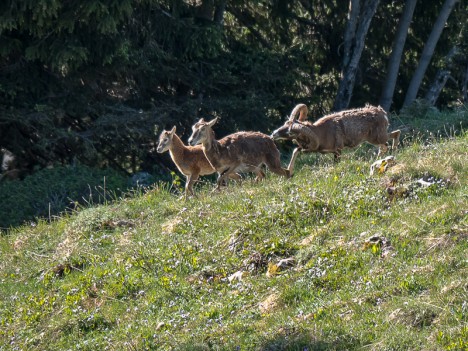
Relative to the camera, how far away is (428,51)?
27359mm

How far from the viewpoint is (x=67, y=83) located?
73.3 feet

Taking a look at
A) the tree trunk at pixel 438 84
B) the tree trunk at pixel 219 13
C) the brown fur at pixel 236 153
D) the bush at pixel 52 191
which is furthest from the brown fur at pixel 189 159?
the tree trunk at pixel 438 84

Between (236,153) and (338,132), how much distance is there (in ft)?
5.71

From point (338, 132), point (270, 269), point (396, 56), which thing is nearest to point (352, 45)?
point (396, 56)

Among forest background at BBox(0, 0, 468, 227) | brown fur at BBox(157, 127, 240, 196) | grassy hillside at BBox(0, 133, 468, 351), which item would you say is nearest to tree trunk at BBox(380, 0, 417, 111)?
forest background at BBox(0, 0, 468, 227)

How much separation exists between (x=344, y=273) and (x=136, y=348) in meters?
2.39

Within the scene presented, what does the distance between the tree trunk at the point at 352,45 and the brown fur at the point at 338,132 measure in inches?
340

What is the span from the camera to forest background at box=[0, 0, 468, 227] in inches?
832

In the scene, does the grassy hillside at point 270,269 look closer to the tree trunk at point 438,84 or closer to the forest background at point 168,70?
the forest background at point 168,70

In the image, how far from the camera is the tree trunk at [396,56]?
1074 inches

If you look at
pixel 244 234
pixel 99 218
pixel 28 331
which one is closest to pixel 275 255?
pixel 244 234

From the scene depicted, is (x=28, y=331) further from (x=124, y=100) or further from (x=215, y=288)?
(x=124, y=100)

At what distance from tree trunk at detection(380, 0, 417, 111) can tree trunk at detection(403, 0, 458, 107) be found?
501mm

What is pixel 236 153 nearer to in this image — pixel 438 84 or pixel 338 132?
pixel 338 132
